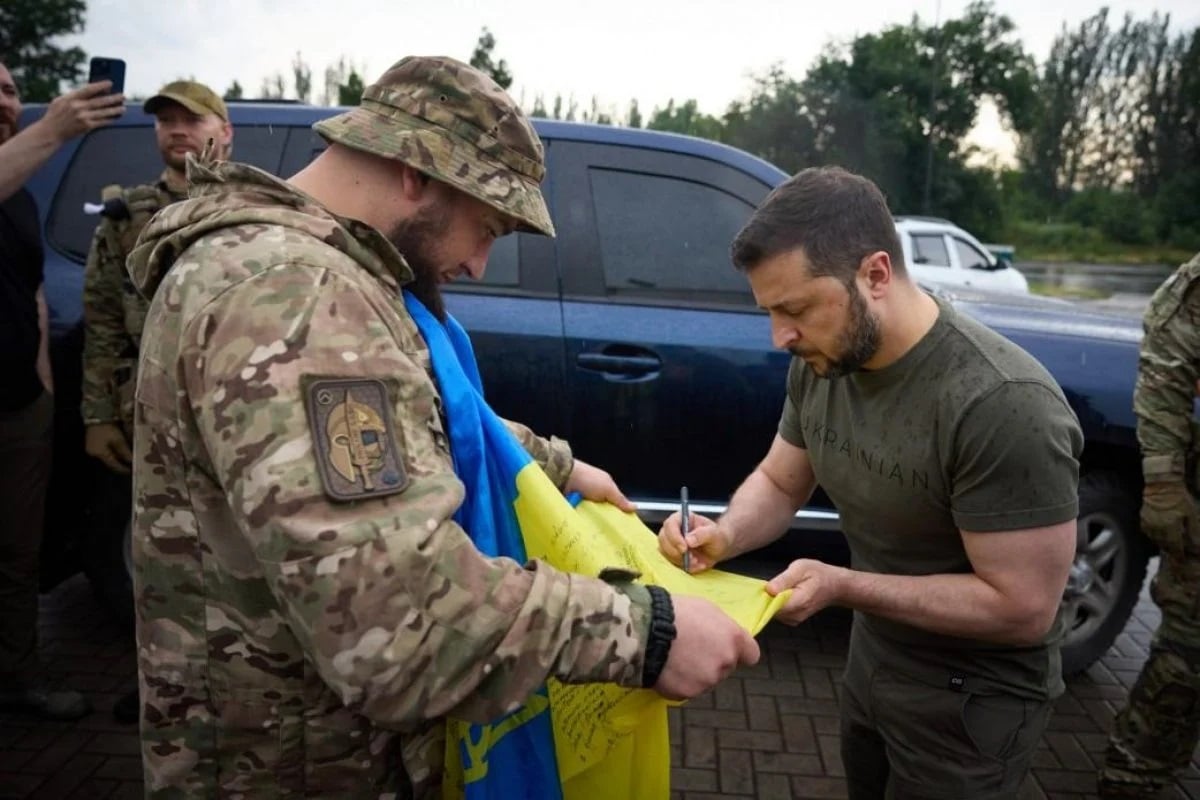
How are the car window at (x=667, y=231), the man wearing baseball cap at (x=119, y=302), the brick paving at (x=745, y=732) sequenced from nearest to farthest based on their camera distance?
the brick paving at (x=745, y=732)
the man wearing baseball cap at (x=119, y=302)
the car window at (x=667, y=231)

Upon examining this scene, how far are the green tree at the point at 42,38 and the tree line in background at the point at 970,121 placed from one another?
5 cm

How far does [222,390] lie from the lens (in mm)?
1092

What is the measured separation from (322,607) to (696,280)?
9.08 ft

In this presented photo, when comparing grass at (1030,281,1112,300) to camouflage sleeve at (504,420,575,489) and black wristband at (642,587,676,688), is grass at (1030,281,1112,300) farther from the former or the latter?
black wristband at (642,587,676,688)

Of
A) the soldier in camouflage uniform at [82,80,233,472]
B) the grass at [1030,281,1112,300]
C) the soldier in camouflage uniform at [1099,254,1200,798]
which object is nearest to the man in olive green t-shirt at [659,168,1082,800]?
the soldier in camouflage uniform at [1099,254,1200,798]

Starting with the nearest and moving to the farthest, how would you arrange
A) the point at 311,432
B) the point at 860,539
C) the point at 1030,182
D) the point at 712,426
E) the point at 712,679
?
the point at 311,432 < the point at 712,679 < the point at 860,539 < the point at 712,426 < the point at 1030,182

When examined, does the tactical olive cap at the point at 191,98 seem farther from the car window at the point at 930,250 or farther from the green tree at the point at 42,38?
the green tree at the point at 42,38

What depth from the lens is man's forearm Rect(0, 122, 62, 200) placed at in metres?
2.84

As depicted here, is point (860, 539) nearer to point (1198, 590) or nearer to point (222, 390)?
point (222, 390)

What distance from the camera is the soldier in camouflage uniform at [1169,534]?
2.73 meters

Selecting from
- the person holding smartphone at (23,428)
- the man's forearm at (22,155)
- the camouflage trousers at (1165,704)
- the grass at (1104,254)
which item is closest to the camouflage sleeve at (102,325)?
the person holding smartphone at (23,428)

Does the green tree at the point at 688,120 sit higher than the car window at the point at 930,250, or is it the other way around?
the green tree at the point at 688,120

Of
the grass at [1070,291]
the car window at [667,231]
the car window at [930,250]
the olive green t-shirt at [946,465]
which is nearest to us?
the olive green t-shirt at [946,465]

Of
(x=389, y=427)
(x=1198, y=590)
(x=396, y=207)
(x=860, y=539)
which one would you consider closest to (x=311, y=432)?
(x=389, y=427)
